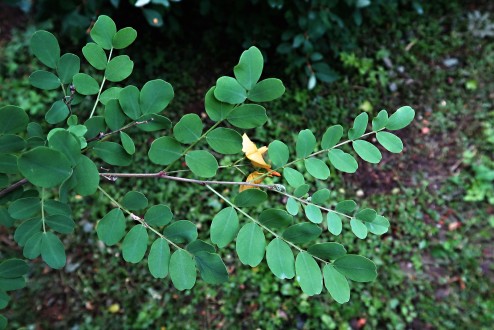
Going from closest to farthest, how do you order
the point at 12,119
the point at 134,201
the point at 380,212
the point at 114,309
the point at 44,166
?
the point at 44,166
the point at 12,119
the point at 134,201
the point at 114,309
the point at 380,212

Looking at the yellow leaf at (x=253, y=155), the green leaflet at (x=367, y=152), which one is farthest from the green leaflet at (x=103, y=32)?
the green leaflet at (x=367, y=152)

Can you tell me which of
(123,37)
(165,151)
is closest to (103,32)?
(123,37)

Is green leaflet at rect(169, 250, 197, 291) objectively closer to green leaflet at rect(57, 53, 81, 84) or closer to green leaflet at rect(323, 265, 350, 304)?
green leaflet at rect(323, 265, 350, 304)

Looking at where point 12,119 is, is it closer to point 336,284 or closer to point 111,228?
point 111,228

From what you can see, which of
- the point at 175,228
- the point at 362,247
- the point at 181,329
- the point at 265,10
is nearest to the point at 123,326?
the point at 181,329

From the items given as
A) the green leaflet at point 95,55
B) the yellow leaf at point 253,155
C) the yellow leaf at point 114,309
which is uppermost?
the green leaflet at point 95,55

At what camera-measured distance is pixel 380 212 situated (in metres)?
2.32

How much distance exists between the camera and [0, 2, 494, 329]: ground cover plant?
6.72ft

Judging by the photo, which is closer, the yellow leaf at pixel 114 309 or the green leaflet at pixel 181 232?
the green leaflet at pixel 181 232

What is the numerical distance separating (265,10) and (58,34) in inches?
50.9

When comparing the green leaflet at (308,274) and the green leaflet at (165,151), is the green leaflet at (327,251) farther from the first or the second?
the green leaflet at (165,151)

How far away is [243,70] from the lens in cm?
74

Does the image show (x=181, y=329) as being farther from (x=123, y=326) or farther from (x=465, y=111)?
(x=465, y=111)

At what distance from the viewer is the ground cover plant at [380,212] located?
205 centimetres
